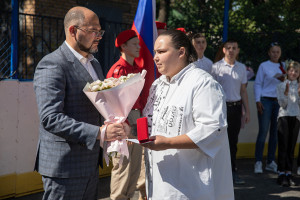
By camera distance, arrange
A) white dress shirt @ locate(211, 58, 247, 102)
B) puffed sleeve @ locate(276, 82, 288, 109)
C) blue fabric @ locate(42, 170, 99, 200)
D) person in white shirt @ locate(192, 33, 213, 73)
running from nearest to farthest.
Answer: blue fabric @ locate(42, 170, 99, 200) < person in white shirt @ locate(192, 33, 213, 73) < white dress shirt @ locate(211, 58, 247, 102) < puffed sleeve @ locate(276, 82, 288, 109)

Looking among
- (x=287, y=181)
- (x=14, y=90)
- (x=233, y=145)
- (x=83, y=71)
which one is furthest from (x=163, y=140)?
(x=287, y=181)

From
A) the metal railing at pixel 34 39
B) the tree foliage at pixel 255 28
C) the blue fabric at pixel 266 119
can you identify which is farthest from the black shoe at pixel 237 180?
the metal railing at pixel 34 39

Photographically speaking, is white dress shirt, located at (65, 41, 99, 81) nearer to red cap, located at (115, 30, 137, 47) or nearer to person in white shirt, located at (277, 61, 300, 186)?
red cap, located at (115, 30, 137, 47)

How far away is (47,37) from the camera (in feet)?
21.4

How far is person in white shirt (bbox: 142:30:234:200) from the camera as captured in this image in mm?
2375

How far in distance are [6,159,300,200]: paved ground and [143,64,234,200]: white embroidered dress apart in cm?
305

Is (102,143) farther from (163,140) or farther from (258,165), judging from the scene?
(258,165)

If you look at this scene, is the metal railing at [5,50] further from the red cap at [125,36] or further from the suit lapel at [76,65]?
the suit lapel at [76,65]

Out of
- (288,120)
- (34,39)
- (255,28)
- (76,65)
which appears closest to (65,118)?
(76,65)

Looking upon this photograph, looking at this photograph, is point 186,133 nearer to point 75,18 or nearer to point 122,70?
point 75,18

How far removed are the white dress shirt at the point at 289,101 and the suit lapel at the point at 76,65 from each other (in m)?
4.24

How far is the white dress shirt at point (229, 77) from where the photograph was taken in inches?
241

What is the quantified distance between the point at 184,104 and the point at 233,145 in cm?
406

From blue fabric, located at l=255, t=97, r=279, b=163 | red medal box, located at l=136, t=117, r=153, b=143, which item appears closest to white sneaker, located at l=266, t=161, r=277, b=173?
blue fabric, located at l=255, t=97, r=279, b=163
